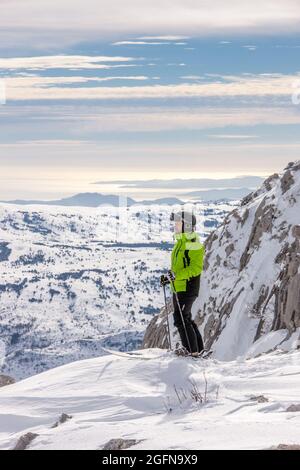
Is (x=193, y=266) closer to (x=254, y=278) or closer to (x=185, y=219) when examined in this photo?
(x=185, y=219)

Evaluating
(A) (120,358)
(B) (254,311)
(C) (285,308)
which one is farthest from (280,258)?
(A) (120,358)

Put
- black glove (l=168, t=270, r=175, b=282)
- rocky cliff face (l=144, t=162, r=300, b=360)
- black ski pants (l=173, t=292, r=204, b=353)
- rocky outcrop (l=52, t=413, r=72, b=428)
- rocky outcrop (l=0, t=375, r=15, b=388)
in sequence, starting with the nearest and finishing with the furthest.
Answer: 1. rocky outcrop (l=52, t=413, r=72, b=428)
2. black ski pants (l=173, t=292, r=204, b=353)
3. black glove (l=168, t=270, r=175, b=282)
4. rocky outcrop (l=0, t=375, r=15, b=388)
5. rocky cliff face (l=144, t=162, r=300, b=360)

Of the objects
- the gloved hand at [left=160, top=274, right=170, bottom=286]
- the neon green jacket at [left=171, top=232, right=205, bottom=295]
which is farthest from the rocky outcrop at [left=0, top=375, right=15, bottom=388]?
the neon green jacket at [left=171, top=232, right=205, bottom=295]

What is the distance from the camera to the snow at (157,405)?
9.65 m

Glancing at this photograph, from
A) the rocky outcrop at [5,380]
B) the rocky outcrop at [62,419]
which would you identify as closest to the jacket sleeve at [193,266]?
the rocky outcrop at [62,419]

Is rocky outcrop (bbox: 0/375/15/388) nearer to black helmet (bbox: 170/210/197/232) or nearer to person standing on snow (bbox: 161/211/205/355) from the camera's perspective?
person standing on snow (bbox: 161/211/205/355)

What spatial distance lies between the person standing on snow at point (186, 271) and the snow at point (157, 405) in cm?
95

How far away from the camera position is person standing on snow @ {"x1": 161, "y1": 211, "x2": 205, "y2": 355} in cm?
1733

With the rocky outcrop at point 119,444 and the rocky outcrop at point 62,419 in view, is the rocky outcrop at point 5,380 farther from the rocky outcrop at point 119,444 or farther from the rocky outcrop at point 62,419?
the rocky outcrop at point 119,444

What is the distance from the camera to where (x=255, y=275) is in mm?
55500

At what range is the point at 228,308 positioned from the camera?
188ft

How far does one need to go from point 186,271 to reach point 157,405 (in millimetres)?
5025

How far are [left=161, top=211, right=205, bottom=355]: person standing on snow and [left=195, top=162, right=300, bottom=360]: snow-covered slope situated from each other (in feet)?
47.6
